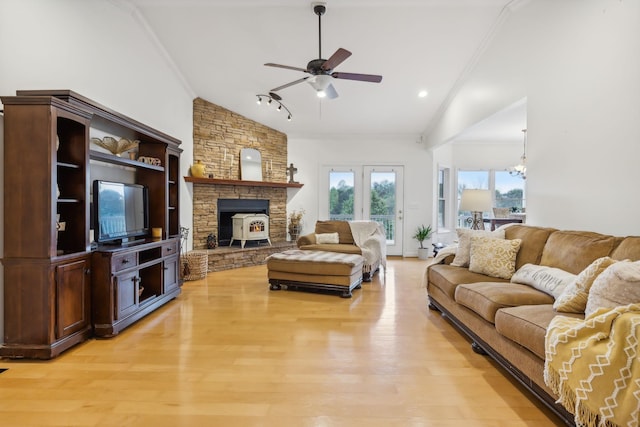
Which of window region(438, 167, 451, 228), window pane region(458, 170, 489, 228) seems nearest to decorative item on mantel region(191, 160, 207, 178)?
window region(438, 167, 451, 228)

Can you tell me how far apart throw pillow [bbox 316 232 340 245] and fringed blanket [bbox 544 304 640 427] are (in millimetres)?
3965

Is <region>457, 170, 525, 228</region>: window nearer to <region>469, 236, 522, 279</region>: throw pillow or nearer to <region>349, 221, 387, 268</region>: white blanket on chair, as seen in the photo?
<region>349, 221, 387, 268</region>: white blanket on chair

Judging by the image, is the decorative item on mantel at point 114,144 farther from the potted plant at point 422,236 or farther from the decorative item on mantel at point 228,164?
the potted plant at point 422,236

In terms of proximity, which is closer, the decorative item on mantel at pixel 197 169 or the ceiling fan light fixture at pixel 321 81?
the ceiling fan light fixture at pixel 321 81

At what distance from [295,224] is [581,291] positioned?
230 inches

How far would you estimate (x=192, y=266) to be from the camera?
205 inches

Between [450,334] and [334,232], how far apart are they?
296 cm

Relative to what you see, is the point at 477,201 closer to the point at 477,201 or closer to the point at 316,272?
the point at 477,201

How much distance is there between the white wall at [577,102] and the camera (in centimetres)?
260

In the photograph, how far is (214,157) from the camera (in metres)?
6.33

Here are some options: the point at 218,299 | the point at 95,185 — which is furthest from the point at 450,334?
the point at 95,185

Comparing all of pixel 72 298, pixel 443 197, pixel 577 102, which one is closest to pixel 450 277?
pixel 577 102

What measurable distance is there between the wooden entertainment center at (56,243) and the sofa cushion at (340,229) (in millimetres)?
3061

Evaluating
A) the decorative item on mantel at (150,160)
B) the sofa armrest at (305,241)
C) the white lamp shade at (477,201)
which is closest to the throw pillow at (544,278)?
the white lamp shade at (477,201)
